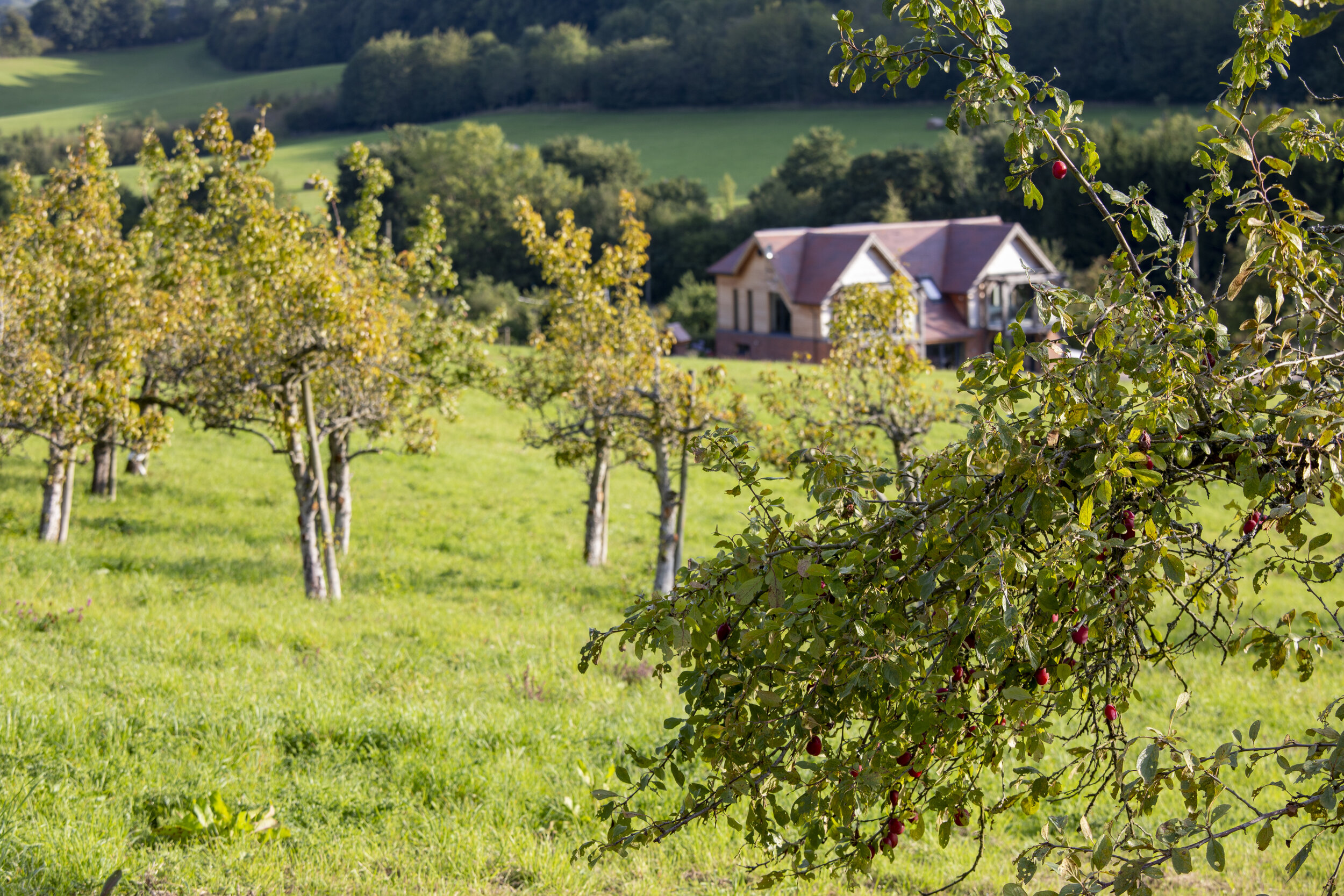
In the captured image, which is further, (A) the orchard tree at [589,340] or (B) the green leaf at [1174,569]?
(A) the orchard tree at [589,340]

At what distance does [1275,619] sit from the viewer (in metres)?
15.6

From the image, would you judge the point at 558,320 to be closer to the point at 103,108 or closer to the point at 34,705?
the point at 34,705

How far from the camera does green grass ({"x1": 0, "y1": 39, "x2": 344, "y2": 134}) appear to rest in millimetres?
115062

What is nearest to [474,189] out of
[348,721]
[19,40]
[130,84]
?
[348,721]

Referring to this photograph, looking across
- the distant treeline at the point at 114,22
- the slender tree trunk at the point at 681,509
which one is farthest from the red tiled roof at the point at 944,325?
the distant treeline at the point at 114,22

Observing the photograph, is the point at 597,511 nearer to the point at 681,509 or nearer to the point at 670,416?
the point at 681,509

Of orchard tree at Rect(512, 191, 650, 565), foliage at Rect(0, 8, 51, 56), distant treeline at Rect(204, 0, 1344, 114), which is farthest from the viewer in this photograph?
foliage at Rect(0, 8, 51, 56)

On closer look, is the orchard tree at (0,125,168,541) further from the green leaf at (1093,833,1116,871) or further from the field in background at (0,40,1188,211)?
the field in background at (0,40,1188,211)

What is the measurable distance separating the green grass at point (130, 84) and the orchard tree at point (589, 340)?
106 m

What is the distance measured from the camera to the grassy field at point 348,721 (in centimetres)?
597

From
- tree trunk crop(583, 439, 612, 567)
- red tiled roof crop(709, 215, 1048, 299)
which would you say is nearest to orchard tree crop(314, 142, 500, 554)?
tree trunk crop(583, 439, 612, 567)

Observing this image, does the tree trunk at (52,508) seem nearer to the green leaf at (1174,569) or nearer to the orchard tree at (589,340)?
the orchard tree at (589,340)

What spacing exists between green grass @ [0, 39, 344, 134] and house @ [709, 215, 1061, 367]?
8234cm

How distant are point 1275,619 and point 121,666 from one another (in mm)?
15951
